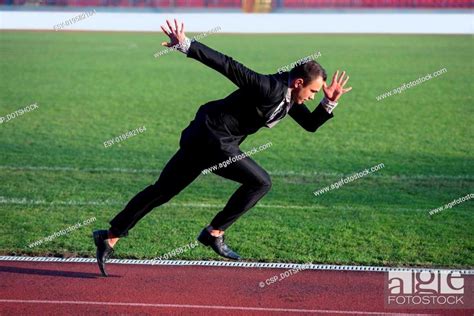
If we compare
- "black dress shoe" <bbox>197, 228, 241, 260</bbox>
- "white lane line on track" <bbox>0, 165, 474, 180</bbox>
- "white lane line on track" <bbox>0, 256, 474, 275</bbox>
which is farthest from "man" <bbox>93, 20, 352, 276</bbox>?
"white lane line on track" <bbox>0, 165, 474, 180</bbox>

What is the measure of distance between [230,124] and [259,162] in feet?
21.3

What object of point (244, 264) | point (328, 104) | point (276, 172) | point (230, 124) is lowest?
point (276, 172)

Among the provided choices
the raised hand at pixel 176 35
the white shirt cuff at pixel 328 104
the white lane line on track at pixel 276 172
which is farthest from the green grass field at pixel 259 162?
the raised hand at pixel 176 35

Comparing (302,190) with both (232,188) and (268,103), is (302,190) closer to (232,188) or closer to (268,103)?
(232,188)

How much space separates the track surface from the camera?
26.3ft

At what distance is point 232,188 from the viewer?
42.7 feet

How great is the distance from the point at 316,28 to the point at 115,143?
22.3 metres

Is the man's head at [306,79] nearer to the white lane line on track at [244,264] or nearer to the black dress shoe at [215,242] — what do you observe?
the black dress shoe at [215,242]

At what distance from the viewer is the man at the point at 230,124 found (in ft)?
25.8

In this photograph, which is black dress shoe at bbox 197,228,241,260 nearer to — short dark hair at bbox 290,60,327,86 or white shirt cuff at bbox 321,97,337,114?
white shirt cuff at bbox 321,97,337,114

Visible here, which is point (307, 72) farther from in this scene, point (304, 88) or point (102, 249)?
point (102, 249)

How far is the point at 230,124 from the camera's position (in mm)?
8320

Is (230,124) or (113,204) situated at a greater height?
(230,124)

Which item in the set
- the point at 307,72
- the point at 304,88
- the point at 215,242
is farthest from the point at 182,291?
the point at 307,72
